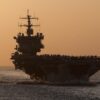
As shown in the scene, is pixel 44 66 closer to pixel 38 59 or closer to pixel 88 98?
pixel 38 59

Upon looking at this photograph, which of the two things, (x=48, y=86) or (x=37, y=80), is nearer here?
(x=48, y=86)

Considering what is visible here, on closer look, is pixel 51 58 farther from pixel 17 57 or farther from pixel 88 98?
pixel 88 98

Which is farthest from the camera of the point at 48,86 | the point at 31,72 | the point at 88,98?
the point at 31,72

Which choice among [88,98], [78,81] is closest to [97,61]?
[78,81]

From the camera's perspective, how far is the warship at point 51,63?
308 ft

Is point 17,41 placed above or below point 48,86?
above

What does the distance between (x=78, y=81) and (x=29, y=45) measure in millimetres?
8558

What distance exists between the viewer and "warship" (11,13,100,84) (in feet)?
308

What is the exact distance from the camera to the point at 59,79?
96188 millimetres

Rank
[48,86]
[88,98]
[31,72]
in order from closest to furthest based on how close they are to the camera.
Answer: [88,98], [48,86], [31,72]

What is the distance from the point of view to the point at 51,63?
3750 inches

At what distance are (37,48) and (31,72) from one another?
624 centimetres

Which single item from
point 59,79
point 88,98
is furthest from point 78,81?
point 88,98

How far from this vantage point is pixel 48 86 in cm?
9275
